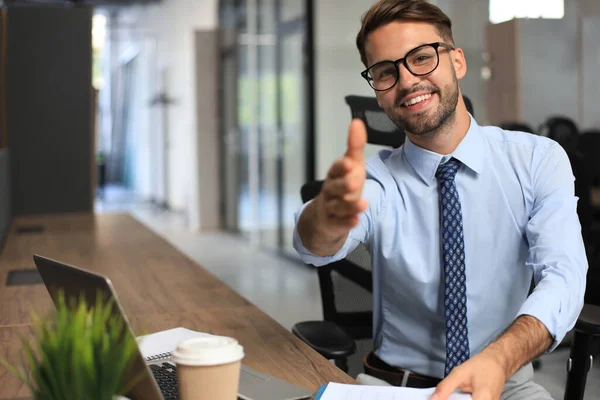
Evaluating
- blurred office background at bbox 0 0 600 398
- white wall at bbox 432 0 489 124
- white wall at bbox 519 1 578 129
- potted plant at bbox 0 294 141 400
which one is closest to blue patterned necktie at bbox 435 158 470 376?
potted plant at bbox 0 294 141 400

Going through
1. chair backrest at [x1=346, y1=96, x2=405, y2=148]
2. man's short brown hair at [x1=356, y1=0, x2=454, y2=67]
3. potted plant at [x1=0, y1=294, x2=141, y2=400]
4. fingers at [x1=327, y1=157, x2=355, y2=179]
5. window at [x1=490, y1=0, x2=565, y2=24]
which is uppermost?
window at [x1=490, y1=0, x2=565, y2=24]

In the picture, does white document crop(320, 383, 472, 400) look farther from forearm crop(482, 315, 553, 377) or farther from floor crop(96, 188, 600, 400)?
floor crop(96, 188, 600, 400)

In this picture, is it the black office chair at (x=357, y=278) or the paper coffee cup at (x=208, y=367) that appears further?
the black office chair at (x=357, y=278)

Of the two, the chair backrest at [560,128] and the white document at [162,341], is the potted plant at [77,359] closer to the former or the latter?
the white document at [162,341]

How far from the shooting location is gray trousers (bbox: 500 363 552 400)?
150cm

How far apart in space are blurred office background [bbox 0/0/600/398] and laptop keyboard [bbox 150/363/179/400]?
8.01 feet

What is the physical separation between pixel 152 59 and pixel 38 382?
532 inches

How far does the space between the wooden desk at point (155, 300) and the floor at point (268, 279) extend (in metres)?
0.60

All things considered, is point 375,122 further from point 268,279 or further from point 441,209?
point 268,279

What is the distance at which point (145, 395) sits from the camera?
947 millimetres

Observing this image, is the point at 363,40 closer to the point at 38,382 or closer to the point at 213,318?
the point at 213,318

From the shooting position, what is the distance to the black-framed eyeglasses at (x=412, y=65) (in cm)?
155

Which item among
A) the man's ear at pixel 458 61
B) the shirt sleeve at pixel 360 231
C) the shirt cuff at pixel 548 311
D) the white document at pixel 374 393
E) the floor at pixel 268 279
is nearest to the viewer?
the white document at pixel 374 393

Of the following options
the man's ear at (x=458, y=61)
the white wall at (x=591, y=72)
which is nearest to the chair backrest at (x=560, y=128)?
the white wall at (x=591, y=72)
